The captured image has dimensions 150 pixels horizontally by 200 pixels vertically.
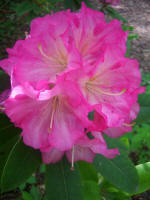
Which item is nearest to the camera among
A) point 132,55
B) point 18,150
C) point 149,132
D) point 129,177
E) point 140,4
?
point 18,150

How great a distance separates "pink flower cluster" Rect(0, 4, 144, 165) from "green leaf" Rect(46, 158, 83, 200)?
10.0 inches

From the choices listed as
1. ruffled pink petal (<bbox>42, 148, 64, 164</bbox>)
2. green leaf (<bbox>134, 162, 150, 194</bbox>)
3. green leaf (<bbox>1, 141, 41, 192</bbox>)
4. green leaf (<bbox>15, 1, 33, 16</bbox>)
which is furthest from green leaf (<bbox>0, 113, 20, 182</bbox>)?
green leaf (<bbox>15, 1, 33, 16</bbox>)

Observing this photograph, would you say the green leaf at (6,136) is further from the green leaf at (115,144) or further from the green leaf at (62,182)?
the green leaf at (115,144)

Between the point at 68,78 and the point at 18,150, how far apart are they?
0.40 meters

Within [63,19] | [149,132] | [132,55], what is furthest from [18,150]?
[132,55]

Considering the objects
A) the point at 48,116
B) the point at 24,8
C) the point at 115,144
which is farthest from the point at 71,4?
the point at 48,116

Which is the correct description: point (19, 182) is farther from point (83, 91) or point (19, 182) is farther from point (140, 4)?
point (140, 4)

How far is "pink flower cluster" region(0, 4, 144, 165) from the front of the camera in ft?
2.05

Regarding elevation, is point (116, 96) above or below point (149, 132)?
above

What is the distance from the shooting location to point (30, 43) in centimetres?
65

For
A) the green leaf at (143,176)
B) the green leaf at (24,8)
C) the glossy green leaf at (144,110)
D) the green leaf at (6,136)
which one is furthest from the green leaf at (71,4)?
the green leaf at (143,176)

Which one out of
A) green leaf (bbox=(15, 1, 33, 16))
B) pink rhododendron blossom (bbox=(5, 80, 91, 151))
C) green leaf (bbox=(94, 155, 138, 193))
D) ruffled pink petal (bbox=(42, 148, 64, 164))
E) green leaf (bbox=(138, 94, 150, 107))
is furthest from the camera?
green leaf (bbox=(15, 1, 33, 16))

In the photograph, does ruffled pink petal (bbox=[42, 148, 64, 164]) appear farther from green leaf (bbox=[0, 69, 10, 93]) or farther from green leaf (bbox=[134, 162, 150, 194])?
green leaf (bbox=[134, 162, 150, 194])

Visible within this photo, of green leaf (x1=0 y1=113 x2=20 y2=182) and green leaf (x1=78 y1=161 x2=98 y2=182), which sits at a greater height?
green leaf (x1=0 y1=113 x2=20 y2=182)
